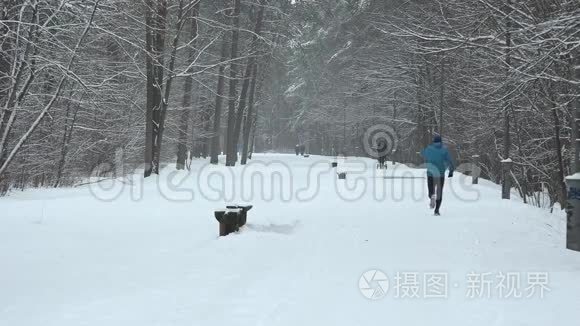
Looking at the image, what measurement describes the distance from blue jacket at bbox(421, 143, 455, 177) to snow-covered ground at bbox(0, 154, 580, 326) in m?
1.01

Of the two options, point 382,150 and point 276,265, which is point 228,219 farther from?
point 382,150

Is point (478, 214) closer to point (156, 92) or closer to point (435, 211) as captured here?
point (435, 211)

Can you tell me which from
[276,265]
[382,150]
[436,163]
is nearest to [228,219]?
[276,265]

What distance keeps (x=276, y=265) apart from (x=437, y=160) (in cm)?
679

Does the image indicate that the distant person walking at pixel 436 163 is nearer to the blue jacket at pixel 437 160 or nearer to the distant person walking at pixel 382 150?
the blue jacket at pixel 437 160

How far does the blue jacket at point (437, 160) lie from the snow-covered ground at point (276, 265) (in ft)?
3.31

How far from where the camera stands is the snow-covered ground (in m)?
4.75

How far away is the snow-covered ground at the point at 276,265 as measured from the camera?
4.75 m

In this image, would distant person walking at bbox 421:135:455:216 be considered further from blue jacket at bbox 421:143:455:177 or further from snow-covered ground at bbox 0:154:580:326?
snow-covered ground at bbox 0:154:580:326

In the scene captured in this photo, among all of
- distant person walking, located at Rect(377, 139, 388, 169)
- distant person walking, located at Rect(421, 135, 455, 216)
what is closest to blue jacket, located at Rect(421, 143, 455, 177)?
distant person walking, located at Rect(421, 135, 455, 216)

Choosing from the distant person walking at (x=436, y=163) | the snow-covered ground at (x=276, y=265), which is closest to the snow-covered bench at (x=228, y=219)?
the snow-covered ground at (x=276, y=265)

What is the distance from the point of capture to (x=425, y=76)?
32312mm

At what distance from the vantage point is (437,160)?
12.2 m

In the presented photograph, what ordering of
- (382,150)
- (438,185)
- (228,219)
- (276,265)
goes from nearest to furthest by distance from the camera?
(276,265)
(228,219)
(438,185)
(382,150)
